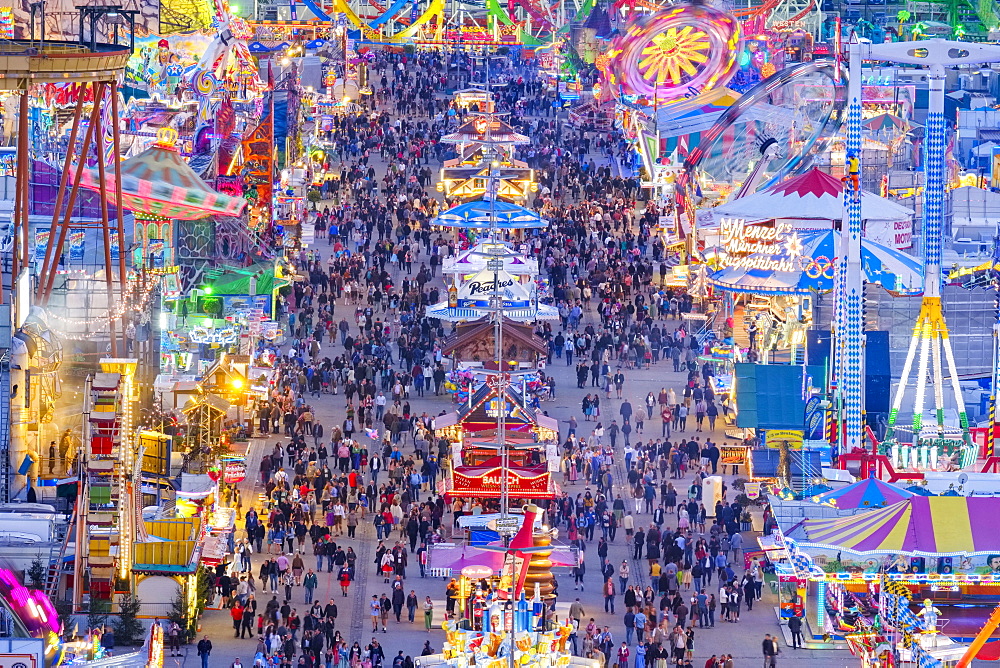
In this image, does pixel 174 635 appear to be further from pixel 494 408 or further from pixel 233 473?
pixel 494 408

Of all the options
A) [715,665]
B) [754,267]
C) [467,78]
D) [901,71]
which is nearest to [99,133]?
[715,665]

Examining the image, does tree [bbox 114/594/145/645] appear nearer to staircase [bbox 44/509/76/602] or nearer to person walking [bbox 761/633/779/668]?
staircase [bbox 44/509/76/602]

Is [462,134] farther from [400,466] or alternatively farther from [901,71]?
[400,466]

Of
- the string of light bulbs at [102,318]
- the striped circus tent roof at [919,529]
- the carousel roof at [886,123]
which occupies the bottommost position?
the striped circus tent roof at [919,529]

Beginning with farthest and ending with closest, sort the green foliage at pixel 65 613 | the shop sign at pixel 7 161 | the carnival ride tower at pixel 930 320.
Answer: the shop sign at pixel 7 161 < the carnival ride tower at pixel 930 320 < the green foliage at pixel 65 613

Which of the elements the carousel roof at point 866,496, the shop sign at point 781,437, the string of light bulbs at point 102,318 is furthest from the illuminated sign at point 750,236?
the carousel roof at point 866,496

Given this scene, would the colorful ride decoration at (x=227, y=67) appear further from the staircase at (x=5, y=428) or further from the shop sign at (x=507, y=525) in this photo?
the shop sign at (x=507, y=525)

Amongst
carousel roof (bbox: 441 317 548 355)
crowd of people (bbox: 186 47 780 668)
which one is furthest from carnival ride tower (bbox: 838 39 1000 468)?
carousel roof (bbox: 441 317 548 355)
